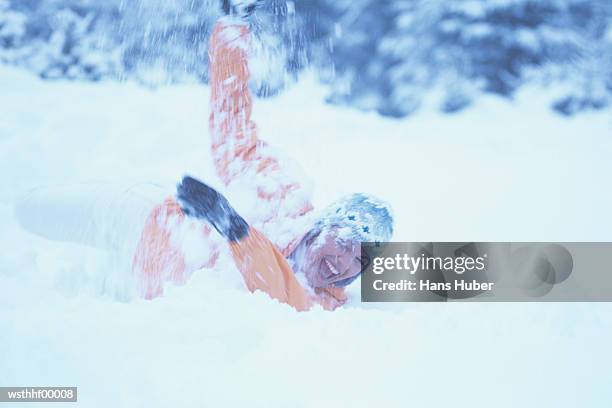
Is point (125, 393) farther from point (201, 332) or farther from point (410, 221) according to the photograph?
point (410, 221)

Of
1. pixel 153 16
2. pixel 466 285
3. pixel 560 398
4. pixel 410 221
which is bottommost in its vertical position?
pixel 560 398

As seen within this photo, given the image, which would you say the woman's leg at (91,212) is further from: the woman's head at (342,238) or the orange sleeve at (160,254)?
the woman's head at (342,238)

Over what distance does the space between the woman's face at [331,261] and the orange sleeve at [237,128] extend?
4.1 inches

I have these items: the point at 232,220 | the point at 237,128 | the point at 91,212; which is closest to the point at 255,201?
the point at 232,220

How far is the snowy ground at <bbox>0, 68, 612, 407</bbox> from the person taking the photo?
5.55 feet

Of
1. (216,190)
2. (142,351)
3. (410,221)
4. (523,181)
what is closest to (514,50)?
(523,181)

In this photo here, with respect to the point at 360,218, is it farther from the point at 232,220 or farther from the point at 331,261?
the point at 232,220

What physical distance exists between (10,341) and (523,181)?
1405 mm

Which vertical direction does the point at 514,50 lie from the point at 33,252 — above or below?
above

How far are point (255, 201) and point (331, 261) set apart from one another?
25cm

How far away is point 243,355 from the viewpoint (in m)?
1.71

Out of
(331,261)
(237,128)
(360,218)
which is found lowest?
(331,261)

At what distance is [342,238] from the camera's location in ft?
5.64

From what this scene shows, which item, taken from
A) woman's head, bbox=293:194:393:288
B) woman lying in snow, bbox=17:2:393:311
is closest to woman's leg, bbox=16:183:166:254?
woman lying in snow, bbox=17:2:393:311
